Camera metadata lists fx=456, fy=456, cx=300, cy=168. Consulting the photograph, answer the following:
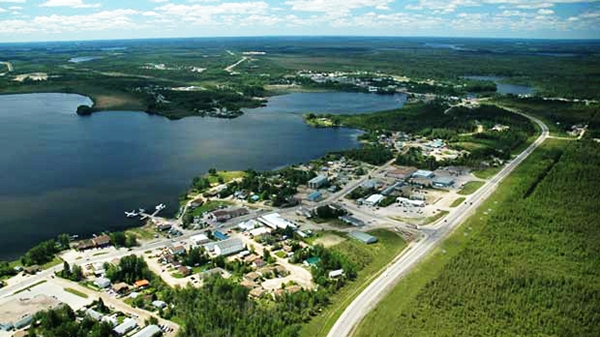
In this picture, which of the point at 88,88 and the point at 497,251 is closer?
the point at 497,251

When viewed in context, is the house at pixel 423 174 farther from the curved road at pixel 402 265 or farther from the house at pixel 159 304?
the house at pixel 159 304

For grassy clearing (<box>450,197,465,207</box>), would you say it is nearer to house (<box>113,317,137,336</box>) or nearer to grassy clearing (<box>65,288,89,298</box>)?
house (<box>113,317,137,336</box>)

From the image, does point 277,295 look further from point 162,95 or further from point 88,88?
point 88,88

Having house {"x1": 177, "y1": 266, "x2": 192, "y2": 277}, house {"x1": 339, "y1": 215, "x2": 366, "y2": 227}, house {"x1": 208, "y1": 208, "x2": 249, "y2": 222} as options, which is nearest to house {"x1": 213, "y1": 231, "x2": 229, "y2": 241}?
house {"x1": 208, "y1": 208, "x2": 249, "y2": 222}

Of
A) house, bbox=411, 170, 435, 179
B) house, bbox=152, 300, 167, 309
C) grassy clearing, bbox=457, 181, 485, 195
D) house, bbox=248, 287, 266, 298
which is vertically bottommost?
house, bbox=248, 287, 266, 298

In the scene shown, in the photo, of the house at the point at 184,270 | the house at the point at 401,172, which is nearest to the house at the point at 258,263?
the house at the point at 184,270

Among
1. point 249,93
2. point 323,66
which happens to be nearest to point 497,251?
point 249,93
